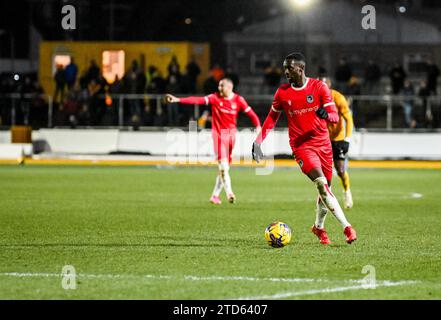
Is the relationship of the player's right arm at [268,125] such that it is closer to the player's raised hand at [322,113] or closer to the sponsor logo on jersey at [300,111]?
the sponsor logo on jersey at [300,111]

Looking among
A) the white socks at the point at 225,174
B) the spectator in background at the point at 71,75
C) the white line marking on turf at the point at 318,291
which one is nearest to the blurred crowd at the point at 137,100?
the spectator in background at the point at 71,75

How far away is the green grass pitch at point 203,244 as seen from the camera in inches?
389

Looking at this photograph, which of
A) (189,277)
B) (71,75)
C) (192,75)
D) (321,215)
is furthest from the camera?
(71,75)

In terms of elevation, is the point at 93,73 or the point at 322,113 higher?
the point at 93,73

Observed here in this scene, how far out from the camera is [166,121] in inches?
1411

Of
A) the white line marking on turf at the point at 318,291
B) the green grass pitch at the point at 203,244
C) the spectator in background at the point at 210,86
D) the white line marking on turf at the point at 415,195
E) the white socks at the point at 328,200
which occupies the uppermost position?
the spectator in background at the point at 210,86

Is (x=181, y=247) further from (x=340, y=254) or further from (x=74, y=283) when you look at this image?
(x=74, y=283)

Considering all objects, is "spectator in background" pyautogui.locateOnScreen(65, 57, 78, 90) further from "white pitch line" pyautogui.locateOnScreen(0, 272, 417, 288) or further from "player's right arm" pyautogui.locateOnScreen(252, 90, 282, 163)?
"white pitch line" pyautogui.locateOnScreen(0, 272, 417, 288)

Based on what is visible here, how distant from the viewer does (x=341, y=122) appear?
1912 centimetres

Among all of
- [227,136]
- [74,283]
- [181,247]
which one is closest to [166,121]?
[227,136]

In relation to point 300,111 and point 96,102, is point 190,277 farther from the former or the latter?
point 96,102

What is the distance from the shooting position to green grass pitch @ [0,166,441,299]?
9.88 metres

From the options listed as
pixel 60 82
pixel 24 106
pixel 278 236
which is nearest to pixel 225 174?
pixel 278 236

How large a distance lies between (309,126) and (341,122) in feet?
19.8
